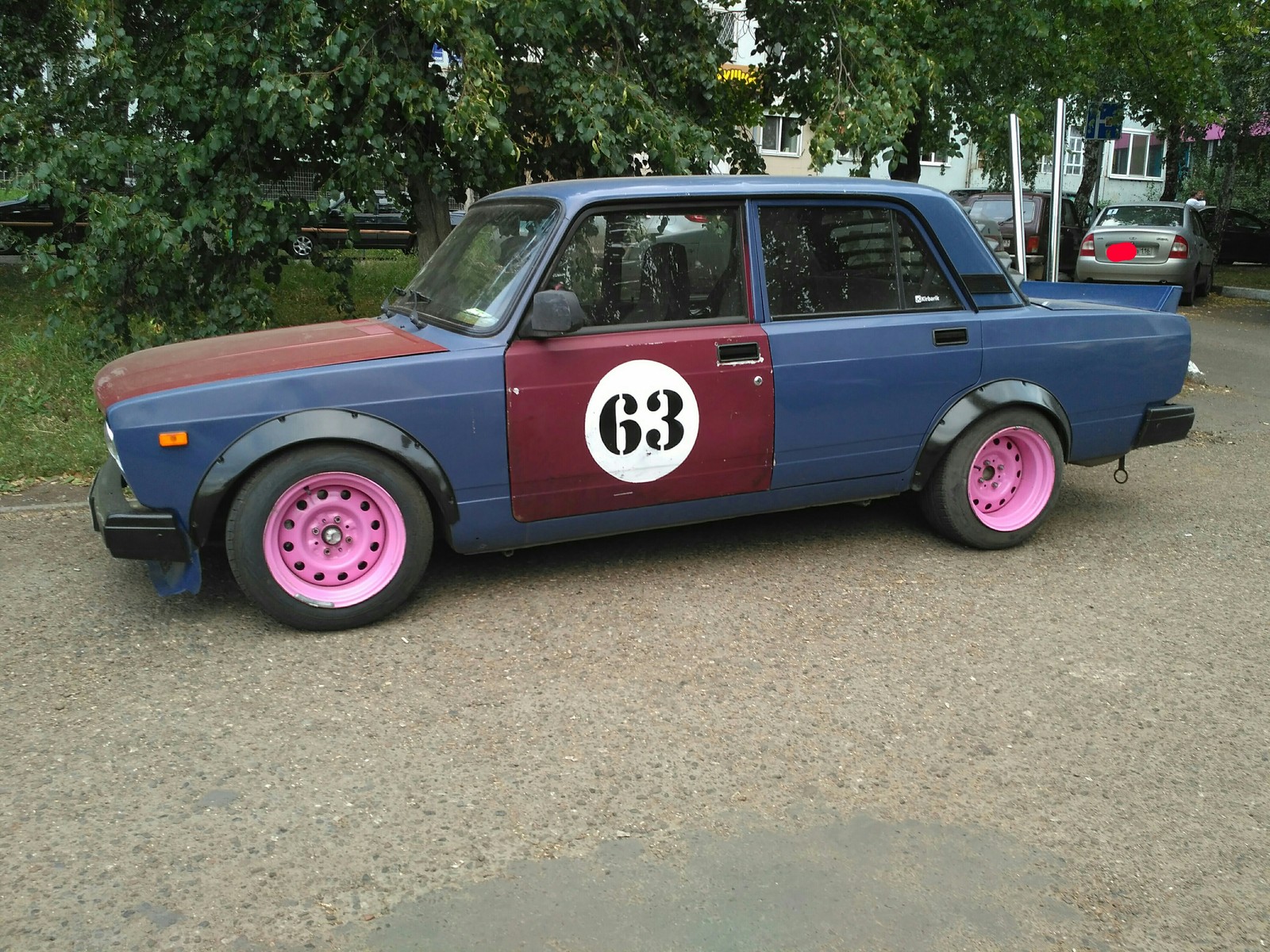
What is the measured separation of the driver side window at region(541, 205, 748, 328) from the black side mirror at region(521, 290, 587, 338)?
0.65 feet

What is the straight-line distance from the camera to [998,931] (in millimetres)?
2762

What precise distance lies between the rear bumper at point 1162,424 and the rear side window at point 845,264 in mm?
1246

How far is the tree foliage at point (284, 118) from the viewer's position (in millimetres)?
7414

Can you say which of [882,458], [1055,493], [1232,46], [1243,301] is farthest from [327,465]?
[1232,46]

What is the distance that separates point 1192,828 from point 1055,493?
2.64 metres

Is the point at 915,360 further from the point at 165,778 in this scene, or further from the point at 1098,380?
the point at 165,778

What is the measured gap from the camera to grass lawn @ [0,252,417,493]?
6.78 m

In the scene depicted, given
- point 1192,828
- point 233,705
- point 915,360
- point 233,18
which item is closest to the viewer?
point 1192,828

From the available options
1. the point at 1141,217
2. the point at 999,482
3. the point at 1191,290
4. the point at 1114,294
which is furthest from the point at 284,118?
the point at 1141,217

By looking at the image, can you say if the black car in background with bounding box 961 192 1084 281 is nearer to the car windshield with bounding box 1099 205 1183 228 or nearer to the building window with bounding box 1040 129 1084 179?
the car windshield with bounding box 1099 205 1183 228

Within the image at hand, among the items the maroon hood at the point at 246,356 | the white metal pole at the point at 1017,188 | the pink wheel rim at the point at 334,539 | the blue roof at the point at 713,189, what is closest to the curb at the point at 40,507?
the maroon hood at the point at 246,356

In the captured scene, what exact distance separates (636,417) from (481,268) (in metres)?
0.96

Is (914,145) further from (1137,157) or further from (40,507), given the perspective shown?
(1137,157)

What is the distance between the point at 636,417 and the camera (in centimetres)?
475
